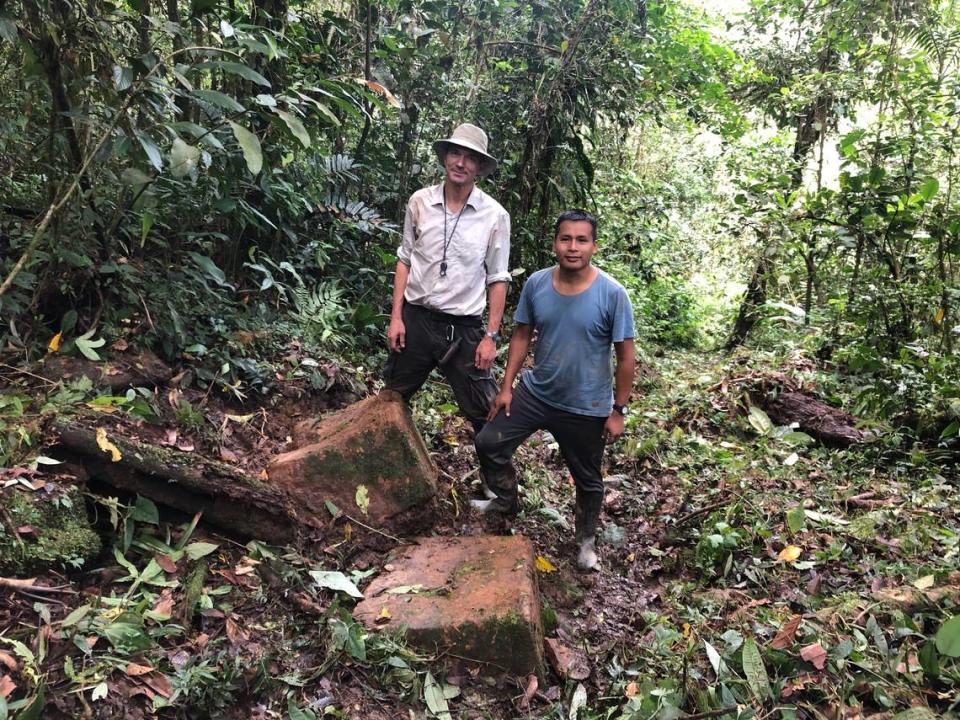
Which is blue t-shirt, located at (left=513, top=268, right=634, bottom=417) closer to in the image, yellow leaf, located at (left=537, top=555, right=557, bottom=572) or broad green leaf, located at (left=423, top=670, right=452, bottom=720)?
yellow leaf, located at (left=537, top=555, right=557, bottom=572)

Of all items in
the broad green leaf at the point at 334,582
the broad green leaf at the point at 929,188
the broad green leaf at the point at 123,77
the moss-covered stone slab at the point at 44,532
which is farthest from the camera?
the broad green leaf at the point at 929,188

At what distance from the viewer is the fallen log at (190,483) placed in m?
3.00

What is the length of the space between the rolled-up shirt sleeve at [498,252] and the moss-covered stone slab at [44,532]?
2.48 m

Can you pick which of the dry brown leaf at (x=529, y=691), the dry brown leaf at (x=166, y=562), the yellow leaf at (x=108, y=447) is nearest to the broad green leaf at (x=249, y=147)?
the yellow leaf at (x=108, y=447)

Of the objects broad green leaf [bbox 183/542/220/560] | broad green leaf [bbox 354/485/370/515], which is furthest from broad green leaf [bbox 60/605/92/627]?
broad green leaf [bbox 354/485/370/515]

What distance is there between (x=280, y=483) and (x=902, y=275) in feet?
19.9

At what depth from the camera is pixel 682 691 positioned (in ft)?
9.24

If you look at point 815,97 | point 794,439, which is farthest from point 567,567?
point 815,97

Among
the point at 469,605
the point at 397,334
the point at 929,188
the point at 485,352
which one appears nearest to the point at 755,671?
the point at 469,605

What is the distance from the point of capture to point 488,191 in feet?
24.7

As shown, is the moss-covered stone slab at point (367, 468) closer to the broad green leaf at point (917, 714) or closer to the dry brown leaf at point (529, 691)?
the dry brown leaf at point (529, 691)

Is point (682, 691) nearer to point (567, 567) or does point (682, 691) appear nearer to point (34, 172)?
point (567, 567)

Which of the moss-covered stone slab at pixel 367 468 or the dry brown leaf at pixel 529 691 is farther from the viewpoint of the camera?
the moss-covered stone slab at pixel 367 468

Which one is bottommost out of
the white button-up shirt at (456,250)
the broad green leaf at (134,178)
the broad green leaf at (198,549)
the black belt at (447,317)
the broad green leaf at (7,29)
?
the broad green leaf at (198,549)
